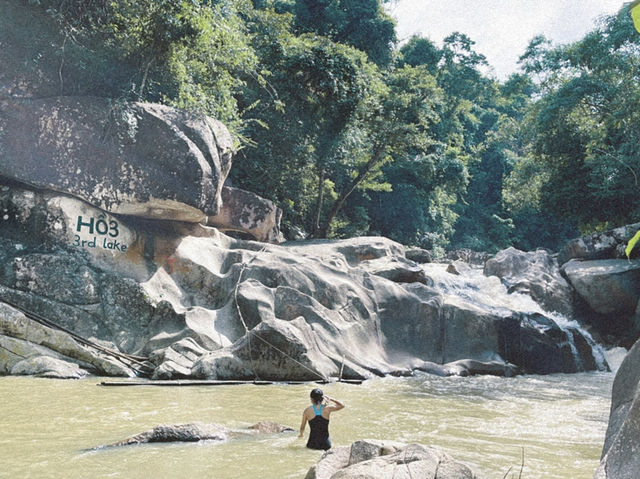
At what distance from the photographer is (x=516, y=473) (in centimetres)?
568

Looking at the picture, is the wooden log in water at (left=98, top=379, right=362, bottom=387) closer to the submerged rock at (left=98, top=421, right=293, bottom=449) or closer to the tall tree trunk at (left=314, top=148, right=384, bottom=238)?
the submerged rock at (left=98, top=421, right=293, bottom=449)

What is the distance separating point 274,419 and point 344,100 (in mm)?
14713

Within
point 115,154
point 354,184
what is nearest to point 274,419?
point 115,154

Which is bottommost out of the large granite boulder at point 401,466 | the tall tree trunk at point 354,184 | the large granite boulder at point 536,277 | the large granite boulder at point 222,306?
the large granite boulder at point 401,466

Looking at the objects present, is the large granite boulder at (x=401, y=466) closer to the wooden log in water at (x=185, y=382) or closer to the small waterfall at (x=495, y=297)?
the wooden log in water at (x=185, y=382)

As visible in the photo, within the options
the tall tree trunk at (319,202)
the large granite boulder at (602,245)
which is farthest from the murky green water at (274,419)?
the tall tree trunk at (319,202)

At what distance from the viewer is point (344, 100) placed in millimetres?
20625

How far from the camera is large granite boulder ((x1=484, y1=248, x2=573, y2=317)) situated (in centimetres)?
1881

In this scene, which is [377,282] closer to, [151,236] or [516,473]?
[151,236]

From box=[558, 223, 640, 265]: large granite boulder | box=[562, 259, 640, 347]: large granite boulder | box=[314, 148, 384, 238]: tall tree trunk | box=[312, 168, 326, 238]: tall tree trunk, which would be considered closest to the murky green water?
box=[562, 259, 640, 347]: large granite boulder

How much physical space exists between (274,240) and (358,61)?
8.06m

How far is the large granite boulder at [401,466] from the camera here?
3.90m

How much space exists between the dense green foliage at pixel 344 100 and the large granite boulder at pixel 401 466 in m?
10.7

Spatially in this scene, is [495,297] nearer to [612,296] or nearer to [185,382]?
[612,296]
